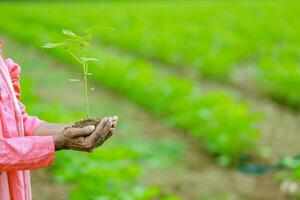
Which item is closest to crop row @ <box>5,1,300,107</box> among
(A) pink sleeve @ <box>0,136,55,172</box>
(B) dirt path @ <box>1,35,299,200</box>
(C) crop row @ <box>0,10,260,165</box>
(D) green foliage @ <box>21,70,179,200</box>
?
(B) dirt path @ <box>1,35,299,200</box>

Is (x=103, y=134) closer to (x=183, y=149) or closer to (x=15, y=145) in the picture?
(x=15, y=145)

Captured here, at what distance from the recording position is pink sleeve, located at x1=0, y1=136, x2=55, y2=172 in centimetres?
243

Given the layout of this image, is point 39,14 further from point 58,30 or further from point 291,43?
point 291,43

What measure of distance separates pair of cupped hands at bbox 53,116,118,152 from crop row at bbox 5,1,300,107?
604 cm

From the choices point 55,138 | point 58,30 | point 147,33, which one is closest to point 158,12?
point 58,30

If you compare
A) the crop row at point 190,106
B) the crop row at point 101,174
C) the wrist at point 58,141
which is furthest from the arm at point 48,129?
the crop row at point 190,106

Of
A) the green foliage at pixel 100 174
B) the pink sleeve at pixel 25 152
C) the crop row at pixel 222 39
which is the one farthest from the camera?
the crop row at pixel 222 39

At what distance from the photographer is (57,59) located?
524 inches

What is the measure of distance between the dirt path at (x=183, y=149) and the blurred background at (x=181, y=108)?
0.04 feet

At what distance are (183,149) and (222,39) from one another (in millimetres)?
6077

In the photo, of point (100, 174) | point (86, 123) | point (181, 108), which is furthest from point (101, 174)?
point (181, 108)

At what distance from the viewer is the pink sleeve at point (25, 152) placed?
2426 mm

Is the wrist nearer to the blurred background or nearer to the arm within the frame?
the arm

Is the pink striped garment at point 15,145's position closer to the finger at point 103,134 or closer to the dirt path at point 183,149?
the finger at point 103,134
